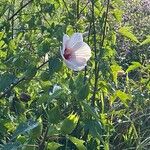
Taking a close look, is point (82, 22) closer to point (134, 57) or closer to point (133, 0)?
point (134, 57)

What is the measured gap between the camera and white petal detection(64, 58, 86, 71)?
1.78 m

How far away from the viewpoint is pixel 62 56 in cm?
173

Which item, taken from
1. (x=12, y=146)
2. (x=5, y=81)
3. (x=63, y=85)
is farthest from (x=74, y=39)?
(x=12, y=146)

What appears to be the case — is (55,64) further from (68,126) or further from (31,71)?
(68,126)

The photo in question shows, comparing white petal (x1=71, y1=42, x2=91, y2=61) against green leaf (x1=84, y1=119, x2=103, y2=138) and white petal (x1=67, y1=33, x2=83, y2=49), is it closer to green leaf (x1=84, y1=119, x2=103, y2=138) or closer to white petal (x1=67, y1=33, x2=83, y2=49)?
white petal (x1=67, y1=33, x2=83, y2=49)

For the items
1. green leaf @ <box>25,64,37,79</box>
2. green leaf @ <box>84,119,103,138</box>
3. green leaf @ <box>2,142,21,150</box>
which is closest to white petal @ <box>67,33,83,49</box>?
green leaf @ <box>25,64,37,79</box>

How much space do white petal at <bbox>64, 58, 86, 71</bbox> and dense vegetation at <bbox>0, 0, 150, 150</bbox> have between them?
38 millimetres

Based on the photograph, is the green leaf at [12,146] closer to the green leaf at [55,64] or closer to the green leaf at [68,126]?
the green leaf at [68,126]

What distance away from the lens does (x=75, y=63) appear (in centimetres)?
181

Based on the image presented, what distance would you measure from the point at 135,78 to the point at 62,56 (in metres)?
2.38

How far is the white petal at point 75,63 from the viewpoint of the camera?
5.84 ft

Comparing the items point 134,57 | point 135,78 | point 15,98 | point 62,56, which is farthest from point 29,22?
point 134,57

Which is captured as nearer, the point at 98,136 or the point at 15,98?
the point at 98,136

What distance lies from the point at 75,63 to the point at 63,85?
0.27 feet
